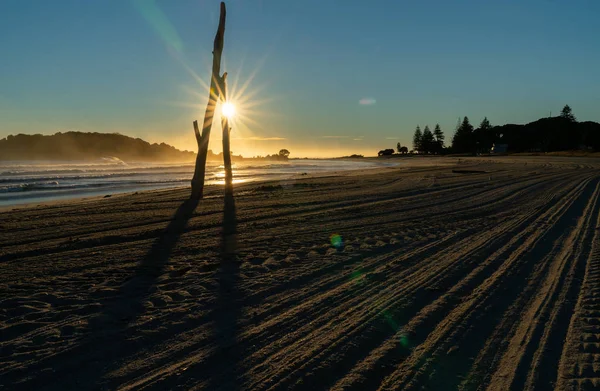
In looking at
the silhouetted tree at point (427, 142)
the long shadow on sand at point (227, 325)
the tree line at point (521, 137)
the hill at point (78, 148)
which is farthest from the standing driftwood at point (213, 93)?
the silhouetted tree at point (427, 142)

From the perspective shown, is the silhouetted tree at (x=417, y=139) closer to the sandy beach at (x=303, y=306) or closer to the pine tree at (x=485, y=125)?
the pine tree at (x=485, y=125)

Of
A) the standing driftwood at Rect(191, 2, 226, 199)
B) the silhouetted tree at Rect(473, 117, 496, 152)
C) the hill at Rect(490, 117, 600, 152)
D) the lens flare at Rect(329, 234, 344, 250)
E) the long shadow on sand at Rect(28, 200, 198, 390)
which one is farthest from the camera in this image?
the silhouetted tree at Rect(473, 117, 496, 152)

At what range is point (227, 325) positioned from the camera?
3861 mm

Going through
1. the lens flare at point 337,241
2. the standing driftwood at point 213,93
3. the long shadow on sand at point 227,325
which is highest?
the standing driftwood at point 213,93

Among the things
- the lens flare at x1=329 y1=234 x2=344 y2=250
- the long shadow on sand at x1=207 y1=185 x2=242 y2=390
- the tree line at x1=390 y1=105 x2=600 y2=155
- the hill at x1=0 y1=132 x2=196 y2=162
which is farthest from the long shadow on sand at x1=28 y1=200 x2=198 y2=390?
the hill at x1=0 y1=132 x2=196 y2=162

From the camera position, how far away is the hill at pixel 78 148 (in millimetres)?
96938

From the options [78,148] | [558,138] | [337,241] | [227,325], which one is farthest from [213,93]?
[78,148]

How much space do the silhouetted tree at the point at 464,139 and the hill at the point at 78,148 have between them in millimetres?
78741

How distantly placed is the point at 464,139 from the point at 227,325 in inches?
4045

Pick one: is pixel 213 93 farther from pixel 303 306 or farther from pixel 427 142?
pixel 427 142

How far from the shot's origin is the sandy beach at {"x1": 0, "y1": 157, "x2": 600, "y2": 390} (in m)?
3.04

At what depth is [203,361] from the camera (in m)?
3.20

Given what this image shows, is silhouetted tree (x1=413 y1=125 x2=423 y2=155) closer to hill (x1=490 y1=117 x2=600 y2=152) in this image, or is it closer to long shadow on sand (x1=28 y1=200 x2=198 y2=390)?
hill (x1=490 y1=117 x2=600 y2=152)

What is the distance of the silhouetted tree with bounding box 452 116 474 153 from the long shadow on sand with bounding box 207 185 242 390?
98917 mm
